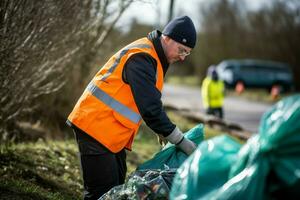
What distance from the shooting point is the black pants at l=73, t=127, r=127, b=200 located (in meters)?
3.72

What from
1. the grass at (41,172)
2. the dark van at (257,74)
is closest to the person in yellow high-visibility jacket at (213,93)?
the grass at (41,172)

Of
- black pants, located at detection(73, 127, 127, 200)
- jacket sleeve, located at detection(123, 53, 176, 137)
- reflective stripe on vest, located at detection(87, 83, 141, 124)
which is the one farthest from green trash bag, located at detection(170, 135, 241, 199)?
black pants, located at detection(73, 127, 127, 200)

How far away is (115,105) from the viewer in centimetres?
364

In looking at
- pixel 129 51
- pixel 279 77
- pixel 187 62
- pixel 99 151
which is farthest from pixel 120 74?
pixel 187 62

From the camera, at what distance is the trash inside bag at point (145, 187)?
11.0 ft

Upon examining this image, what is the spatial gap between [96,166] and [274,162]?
5.04ft

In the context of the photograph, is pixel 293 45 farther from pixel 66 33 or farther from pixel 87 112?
pixel 87 112

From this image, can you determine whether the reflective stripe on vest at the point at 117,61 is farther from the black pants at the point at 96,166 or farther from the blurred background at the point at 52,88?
the blurred background at the point at 52,88

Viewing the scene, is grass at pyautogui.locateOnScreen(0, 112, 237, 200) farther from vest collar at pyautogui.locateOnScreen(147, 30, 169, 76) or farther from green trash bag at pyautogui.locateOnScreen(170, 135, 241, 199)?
green trash bag at pyautogui.locateOnScreen(170, 135, 241, 199)

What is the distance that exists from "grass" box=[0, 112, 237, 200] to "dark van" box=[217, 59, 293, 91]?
24026mm

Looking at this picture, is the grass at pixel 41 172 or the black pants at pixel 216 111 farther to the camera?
the black pants at pixel 216 111

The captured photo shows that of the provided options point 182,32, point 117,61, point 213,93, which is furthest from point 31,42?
point 213,93

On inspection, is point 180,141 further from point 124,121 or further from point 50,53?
point 50,53

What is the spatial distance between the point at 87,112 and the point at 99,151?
293mm
